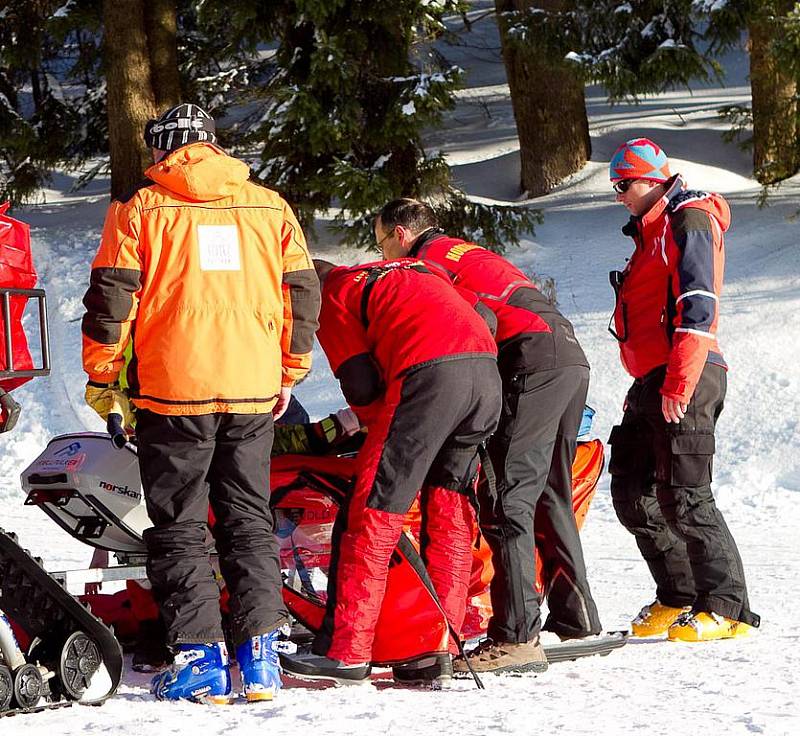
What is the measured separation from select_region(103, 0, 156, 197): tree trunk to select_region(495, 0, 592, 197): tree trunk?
4.31 m

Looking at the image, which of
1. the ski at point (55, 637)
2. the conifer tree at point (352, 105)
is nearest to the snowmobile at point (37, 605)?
the ski at point (55, 637)

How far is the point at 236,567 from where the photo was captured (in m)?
3.65

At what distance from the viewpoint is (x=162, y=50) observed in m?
12.5

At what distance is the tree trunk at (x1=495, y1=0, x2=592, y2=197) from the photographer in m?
14.0

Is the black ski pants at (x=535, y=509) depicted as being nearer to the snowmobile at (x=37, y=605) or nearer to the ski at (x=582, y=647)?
the ski at (x=582, y=647)

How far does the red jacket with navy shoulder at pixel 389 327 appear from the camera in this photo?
384 cm

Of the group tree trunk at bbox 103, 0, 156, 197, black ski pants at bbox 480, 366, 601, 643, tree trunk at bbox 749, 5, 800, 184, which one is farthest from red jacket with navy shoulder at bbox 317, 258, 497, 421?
tree trunk at bbox 103, 0, 156, 197

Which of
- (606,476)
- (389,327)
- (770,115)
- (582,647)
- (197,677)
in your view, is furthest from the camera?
(770,115)

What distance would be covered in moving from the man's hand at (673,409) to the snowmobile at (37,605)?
7.09ft

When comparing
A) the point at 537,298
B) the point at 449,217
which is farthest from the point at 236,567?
the point at 449,217

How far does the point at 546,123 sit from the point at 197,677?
1166 centimetres

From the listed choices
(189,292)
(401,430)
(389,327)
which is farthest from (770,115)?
(189,292)

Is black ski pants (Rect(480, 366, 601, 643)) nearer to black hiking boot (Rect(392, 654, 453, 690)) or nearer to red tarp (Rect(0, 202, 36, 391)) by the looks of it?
black hiking boot (Rect(392, 654, 453, 690))

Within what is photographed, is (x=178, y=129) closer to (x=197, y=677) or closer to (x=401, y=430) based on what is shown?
(x=401, y=430)
